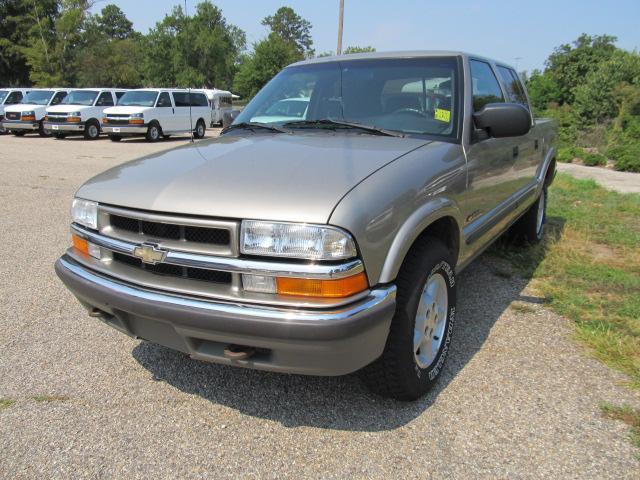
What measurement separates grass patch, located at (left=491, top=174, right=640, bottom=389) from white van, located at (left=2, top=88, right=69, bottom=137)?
19.1 m

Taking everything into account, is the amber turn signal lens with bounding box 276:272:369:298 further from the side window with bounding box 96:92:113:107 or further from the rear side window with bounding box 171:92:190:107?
the side window with bounding box 96:92:113:107

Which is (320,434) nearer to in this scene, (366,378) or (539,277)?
(366,378)

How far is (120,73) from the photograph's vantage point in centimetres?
5272

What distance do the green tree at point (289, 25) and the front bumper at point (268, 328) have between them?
113 m

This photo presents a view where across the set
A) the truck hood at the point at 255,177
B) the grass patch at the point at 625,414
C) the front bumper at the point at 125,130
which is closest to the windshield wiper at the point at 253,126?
the truck hood at the point at 255,177

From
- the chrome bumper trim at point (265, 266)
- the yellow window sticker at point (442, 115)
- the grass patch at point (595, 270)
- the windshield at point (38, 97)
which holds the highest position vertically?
the yellow window sticker at point (442, 115)

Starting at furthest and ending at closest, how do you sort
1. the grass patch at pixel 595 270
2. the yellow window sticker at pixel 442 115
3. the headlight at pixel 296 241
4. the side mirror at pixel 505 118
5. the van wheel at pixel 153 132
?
1. the van wheel at pixel 153 132
2. the grass patch at pixel 595 270
3. the yellow window sticker at pixel 442 115
4. the side mirror at pixel 505 118
5. the headlight at pixel 296 241

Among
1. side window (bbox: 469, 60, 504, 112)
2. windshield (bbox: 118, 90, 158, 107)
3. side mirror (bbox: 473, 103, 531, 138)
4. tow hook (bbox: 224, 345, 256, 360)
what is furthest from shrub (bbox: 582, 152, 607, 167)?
tow hook (bbox: 224, 345, 256, 360)

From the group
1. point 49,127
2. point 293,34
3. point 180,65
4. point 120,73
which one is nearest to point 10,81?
point 120,73

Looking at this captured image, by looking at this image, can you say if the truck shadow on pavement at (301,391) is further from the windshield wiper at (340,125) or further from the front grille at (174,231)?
the windshield wiper at (340,125)

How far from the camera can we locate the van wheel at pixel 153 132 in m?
18.4

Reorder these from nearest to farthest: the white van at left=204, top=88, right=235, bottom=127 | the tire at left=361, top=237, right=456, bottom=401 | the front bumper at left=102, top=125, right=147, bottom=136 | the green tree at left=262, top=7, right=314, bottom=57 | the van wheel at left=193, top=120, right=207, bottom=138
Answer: the tire at left=361, top=237, right=456, bottom=401, the front bumper at left=102, top=125, right=147, bottom=136, the van wheel at left=193, top=120, right=207, bottom=138, the white van at left=204, top=88, right=235, bottom=127, the green tree at left=262, top=7, right=314, bottom=57

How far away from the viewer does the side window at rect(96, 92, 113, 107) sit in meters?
19.5

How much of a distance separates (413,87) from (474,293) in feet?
5.85
